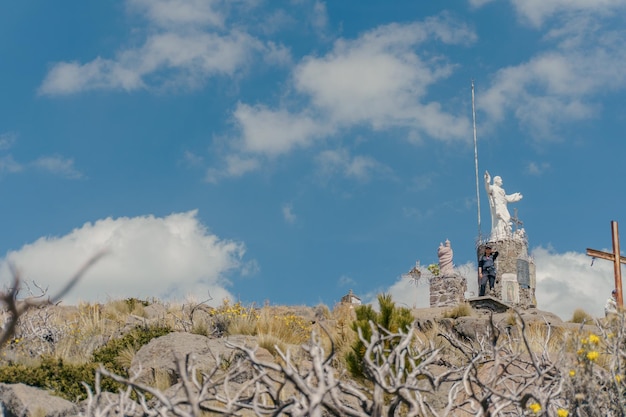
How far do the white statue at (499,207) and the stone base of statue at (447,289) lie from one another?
2.01 m

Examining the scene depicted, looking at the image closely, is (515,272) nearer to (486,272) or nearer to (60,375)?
(486,272)

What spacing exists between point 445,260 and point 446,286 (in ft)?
4.19

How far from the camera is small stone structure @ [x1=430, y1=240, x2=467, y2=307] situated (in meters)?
25.1

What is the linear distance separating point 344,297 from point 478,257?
4846 mm

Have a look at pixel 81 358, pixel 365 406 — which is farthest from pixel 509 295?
pixel 365 406

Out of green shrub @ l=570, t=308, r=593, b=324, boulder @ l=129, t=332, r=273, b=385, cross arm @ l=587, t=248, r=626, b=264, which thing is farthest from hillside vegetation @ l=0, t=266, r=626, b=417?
cross arm @ l=587, t=248, r=626, b=264

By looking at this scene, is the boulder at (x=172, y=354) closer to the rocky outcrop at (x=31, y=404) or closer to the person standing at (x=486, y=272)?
the rocky outcrop at (x=31, y=404)

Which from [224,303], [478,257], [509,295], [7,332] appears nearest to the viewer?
[7,332]

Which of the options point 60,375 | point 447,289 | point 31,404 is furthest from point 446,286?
point 31,404

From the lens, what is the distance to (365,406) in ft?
14.9

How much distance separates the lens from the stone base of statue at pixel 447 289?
986 inches

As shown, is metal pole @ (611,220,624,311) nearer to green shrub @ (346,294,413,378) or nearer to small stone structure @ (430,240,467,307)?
small stone structure @ (430,240,467,307)

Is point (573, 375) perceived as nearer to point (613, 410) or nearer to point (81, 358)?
point (613, 410)

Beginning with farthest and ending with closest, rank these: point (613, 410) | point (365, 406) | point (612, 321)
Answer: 1. point (612, 321)
2. point (613, 410)
3. point (365, 406)
